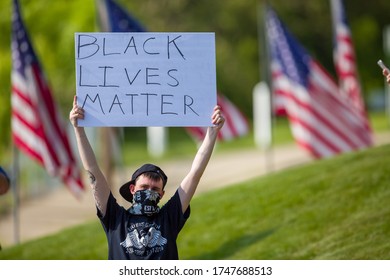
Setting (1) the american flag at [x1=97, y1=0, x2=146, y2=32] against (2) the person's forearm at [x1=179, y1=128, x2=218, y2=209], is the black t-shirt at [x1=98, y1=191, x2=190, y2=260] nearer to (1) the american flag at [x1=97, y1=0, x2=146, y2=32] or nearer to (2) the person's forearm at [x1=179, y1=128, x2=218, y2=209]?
(2) the person's forearm at [x1=179, y1=128, x2=218, y2=209]

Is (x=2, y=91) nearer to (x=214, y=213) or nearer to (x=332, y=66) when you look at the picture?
(x=214, y=213)

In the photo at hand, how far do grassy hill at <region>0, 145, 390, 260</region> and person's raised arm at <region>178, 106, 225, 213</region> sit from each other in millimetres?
2534

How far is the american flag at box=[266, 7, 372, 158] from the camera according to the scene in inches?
516

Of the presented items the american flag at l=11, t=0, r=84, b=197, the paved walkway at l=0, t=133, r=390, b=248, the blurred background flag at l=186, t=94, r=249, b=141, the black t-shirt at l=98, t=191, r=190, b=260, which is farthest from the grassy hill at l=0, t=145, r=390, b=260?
the paved walkway at l=0, t=133, r=390, b=248

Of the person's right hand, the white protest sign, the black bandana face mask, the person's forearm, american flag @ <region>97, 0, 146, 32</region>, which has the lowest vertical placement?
the black bandana face mask

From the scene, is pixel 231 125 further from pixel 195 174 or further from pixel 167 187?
pixel 195 174

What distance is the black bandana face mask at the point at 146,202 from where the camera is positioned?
16.8 ft

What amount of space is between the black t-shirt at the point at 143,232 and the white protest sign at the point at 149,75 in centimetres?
66

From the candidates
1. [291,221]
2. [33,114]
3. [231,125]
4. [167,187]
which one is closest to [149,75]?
[291,221]

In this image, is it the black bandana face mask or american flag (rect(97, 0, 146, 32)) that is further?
american flag (rect(97, 0, 146, 32))

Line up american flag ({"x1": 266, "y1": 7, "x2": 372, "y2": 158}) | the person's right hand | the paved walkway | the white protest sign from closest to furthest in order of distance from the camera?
the person's right hand < the white protest sign < american flag ({"x1": 266, "y1": 7, "x2": 372, "y2": 158}) < the paved walkway

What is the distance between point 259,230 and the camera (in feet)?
29.1

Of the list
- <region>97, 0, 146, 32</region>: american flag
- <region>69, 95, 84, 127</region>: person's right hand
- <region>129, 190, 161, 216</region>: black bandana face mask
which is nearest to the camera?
<region>129, 190, 161, 216</region>: black bandana face mask

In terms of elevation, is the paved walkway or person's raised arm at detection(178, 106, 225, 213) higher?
the paved walkway
